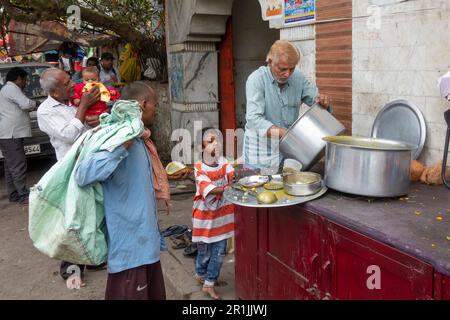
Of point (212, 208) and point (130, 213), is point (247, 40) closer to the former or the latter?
point (212, 208)

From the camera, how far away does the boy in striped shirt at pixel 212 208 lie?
338cm

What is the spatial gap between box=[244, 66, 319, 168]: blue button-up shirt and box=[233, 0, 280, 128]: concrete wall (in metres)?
4.37

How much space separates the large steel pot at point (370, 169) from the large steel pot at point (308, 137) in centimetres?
27

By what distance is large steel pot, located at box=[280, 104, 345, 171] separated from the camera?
8.79 ft

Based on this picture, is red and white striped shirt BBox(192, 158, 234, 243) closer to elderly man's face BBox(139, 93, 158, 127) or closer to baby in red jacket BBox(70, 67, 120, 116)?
baby in red jacket BBox(70, 67, 120, 116)

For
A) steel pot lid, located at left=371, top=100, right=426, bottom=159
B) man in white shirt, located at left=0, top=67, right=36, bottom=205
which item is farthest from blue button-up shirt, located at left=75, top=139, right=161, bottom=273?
man in white shirt, located at left=0, top=67, right=36, bottom=205

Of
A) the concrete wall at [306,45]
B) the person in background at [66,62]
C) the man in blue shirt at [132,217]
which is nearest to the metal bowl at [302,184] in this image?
the man in blue shirt at [132,217]

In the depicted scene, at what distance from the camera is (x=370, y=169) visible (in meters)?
2.21

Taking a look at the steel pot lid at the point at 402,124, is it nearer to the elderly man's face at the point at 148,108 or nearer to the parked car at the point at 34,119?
the elderly man's face at the point at 148,108

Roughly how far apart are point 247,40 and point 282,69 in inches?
192

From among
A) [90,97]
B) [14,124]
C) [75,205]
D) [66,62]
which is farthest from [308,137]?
[66,62]

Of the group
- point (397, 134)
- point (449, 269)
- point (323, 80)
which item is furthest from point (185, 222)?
point (449, 269)
